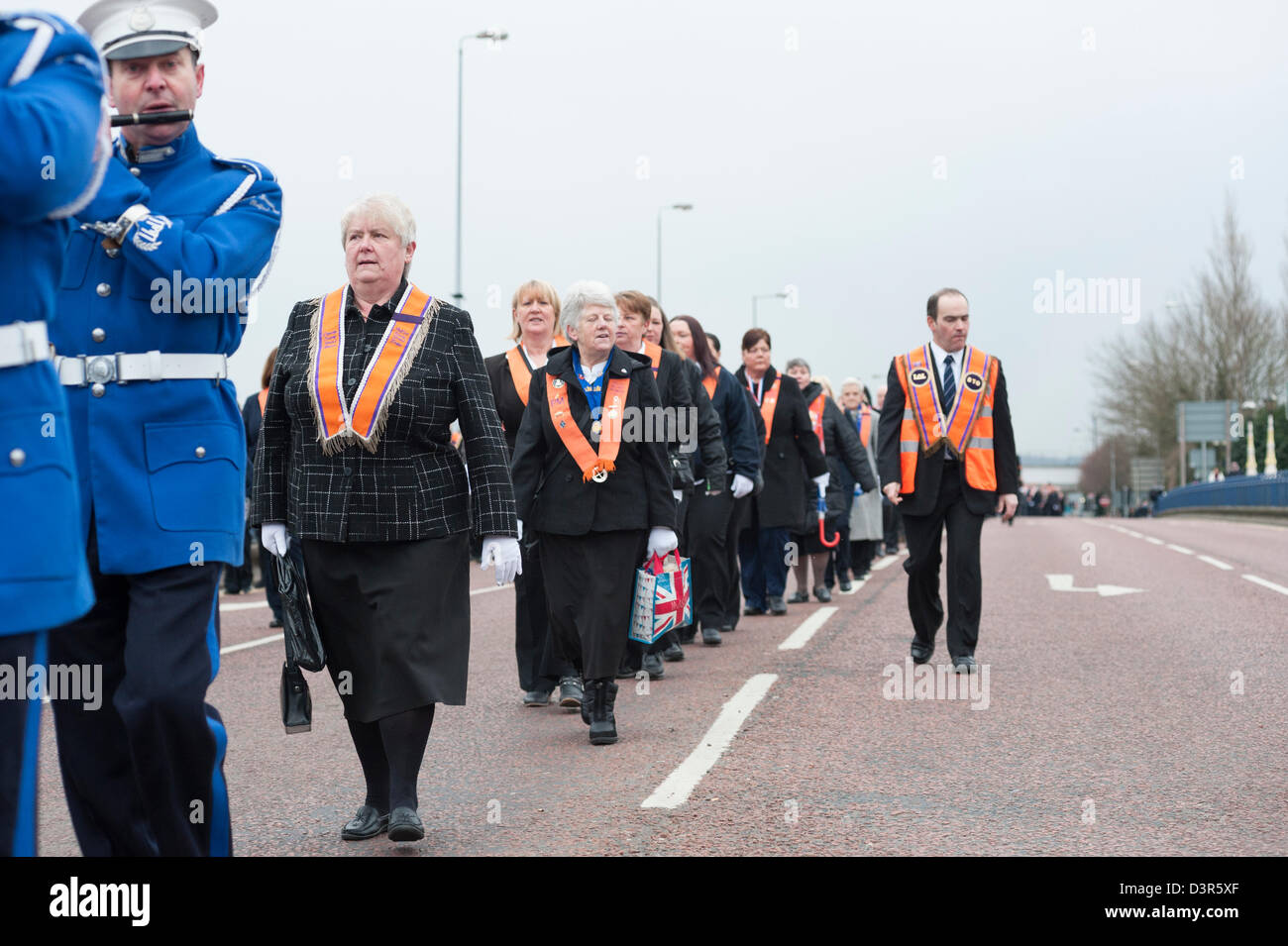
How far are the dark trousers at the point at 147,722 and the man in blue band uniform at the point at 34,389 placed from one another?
2.44 ft

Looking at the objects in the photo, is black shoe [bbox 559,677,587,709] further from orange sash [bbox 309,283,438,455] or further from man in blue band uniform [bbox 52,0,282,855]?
man in blue band uniform [bbox 52,0,282,855]

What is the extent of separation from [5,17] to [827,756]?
4.56 m

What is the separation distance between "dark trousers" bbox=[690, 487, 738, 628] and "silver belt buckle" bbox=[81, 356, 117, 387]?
22.7ft

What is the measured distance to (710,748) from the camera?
669 cm

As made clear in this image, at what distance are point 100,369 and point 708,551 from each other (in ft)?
24.0

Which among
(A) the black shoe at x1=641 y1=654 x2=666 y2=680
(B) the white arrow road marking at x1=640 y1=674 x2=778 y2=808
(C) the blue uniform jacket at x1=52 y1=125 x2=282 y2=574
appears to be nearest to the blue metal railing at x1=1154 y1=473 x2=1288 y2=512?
(A) the black shoe at x1=641 y1=654 x2=666 y2=680

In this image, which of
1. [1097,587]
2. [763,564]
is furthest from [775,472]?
[1097,587]

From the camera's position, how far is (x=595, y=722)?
6.98 metres

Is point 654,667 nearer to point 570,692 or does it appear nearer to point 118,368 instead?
point 570,692

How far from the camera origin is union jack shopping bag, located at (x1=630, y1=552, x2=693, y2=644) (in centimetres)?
703

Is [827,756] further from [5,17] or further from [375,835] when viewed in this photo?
[5,17]

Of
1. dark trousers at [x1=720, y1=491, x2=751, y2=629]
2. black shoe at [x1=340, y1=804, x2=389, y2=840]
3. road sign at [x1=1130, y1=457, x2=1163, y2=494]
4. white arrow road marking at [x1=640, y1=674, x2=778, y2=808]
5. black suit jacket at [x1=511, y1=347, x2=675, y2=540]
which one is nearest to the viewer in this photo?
black shoe at [x1=340, y1=804, x2=389, y2=840]

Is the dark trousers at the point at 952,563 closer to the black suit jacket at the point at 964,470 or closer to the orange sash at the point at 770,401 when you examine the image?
the black suit jacket at the point at 964,470
